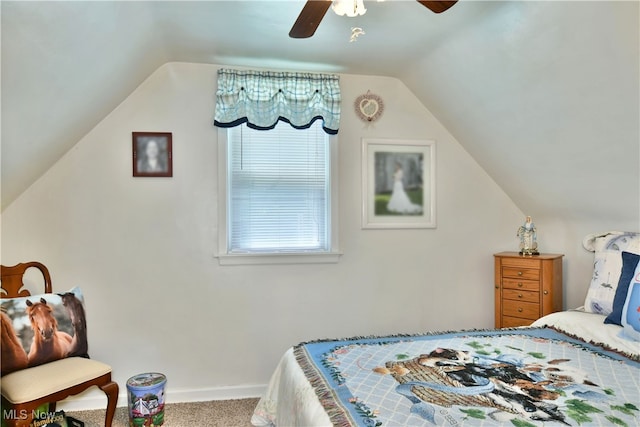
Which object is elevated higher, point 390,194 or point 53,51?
point 53,51

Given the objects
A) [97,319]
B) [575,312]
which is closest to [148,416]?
[97,319]

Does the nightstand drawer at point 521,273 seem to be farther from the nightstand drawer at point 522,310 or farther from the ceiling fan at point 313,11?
the ceiling fan at point 313,11

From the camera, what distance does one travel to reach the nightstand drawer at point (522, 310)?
123 inches

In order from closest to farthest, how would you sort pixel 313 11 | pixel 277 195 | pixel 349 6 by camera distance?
pixel 349 6, pixel 313 11, pixel 277 195

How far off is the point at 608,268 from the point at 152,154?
293 centimetres

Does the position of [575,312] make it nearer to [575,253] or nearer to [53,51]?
[575,253]

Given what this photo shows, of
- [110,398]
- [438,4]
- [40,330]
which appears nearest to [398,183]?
[438,4]

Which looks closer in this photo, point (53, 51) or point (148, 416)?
point (53, 51)

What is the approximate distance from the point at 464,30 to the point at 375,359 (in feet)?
5.94

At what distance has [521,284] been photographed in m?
3.22

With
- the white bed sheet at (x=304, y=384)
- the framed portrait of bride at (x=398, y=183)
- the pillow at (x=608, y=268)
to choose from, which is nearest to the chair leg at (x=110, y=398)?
the white bed sheet at (x=304, y=384)

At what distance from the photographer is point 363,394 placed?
165 cm

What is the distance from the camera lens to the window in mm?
3242

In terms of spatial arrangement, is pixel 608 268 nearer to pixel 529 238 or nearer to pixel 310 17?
pixel 529 238
